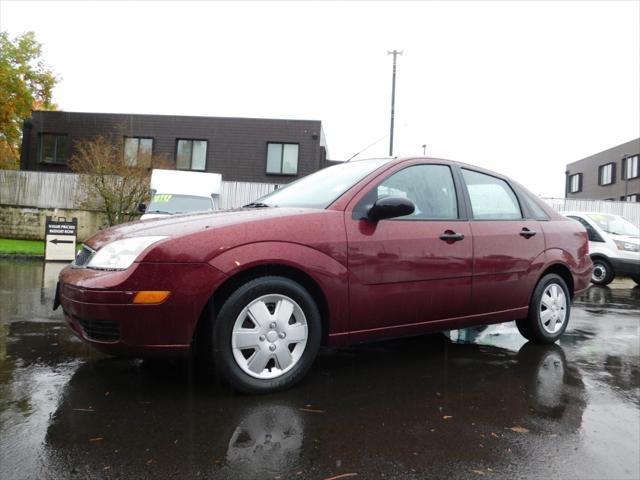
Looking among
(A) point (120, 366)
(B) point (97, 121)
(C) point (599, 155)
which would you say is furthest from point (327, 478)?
(C) point (599, 155)

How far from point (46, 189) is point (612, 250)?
2206 cm

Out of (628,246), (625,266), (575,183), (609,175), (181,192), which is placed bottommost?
(625,266)

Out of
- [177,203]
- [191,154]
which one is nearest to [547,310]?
[177,203]

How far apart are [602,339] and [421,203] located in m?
2.70

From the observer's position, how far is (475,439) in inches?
99.3

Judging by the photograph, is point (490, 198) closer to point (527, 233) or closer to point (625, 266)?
point (527, 233)

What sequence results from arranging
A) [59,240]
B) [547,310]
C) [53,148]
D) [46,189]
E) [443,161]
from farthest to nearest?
1. [53,148]
2. [46,189]
3. [59,240]
4. [547,310]
5. [443,161]

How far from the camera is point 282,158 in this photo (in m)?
25.9

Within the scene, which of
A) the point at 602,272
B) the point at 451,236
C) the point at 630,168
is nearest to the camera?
the point at 451,236

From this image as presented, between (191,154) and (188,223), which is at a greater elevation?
(191,154)

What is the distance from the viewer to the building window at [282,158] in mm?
25688

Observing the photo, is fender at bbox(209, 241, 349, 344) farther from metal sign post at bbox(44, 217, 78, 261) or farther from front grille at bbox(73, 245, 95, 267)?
metal sign post at bbox(44, 217, 78, 261)

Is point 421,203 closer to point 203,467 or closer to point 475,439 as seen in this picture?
point 475,439

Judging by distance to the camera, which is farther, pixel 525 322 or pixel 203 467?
pixel 525 322
